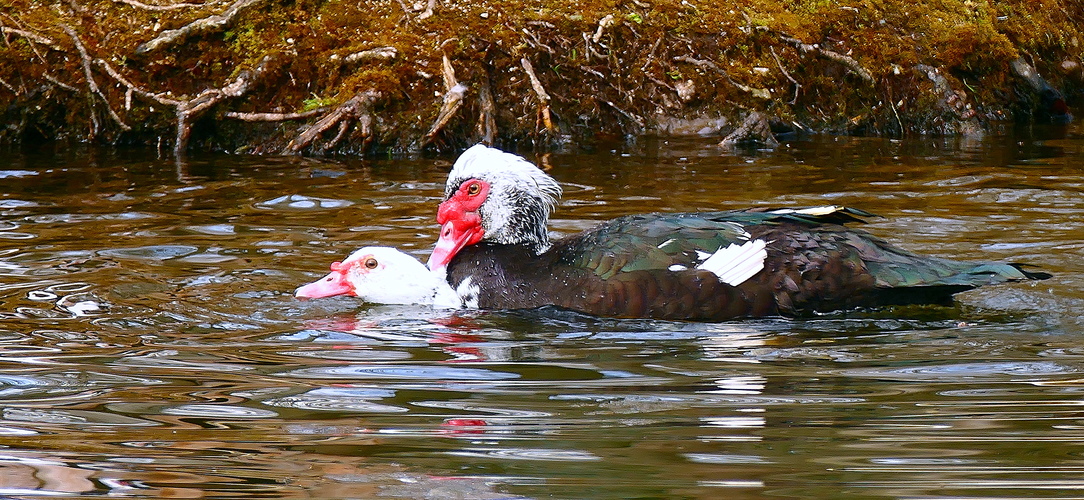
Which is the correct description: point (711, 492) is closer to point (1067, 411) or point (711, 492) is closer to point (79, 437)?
point (1067, 411)

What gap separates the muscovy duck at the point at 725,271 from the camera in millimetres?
5098

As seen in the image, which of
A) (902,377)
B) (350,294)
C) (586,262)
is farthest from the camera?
(350,294)

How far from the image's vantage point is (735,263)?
16.8 ft

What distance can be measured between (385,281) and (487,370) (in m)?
1.60

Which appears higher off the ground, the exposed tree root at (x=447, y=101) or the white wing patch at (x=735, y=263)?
the exposed tree root at (x=447, y=101)

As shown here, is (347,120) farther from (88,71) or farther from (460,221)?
(460,221)

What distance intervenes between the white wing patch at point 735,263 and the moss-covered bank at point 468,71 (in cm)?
502

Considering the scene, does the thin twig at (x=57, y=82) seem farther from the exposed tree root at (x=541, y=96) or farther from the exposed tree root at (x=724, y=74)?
the exposed tree root at (x=724, y=74)

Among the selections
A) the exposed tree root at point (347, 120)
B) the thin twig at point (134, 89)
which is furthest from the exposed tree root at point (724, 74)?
the thin twig at point (134, 89)

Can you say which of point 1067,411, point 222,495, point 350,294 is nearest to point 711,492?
point 222,495

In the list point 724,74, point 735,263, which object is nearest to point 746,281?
point 735,263

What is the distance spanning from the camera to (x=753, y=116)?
34.3 ft

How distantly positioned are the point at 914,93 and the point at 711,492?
9.14 m

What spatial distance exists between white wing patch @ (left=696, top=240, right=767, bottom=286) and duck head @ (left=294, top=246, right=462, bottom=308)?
1199mm
